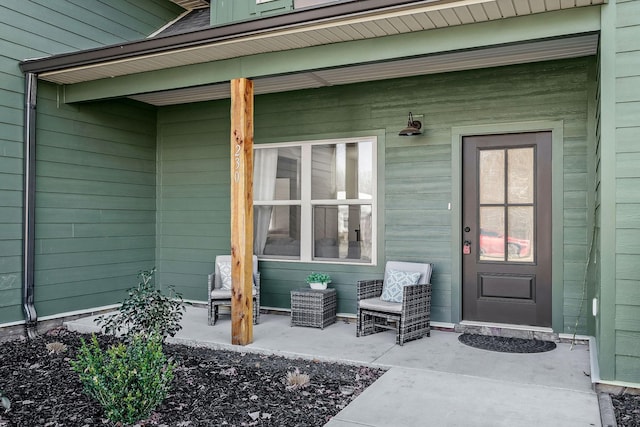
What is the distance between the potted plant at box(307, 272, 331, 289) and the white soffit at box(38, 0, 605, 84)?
→ 2.38m

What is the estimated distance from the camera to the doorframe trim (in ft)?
15.1

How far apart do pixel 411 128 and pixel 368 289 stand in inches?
65.1

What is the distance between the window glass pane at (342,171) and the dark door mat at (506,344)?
1792 mm

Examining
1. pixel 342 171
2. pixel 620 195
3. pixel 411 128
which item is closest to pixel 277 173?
pixel 342 171

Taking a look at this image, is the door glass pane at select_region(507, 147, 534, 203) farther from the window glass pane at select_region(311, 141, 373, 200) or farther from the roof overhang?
the window glass pane at select_region(311, 141, 373, 200)

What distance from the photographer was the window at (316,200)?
18.1 ft

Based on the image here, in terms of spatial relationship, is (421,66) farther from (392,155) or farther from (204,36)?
(204,36)

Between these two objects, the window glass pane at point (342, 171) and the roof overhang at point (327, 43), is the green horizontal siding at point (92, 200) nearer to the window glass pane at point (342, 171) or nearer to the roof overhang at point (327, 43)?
the roof overhang at point (327, 43)

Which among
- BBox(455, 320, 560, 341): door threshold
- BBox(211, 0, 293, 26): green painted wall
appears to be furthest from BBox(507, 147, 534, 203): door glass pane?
BBox(211, 0, 293, 26): green painted wall

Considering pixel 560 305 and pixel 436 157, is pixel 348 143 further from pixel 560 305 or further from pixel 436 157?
pixel 560 305

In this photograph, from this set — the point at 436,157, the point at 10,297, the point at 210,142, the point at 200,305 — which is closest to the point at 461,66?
the point at 436,157

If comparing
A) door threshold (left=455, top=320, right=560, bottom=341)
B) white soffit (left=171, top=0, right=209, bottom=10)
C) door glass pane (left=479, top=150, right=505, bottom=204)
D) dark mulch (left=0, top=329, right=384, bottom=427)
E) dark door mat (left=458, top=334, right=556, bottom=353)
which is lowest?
dark mulch (left=0, top=329, right=384, bottom=427)

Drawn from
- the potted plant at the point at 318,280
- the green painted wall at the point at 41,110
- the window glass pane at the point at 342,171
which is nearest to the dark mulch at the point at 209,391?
the green painted wall at the point at 41,110

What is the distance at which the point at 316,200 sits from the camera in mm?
5727
